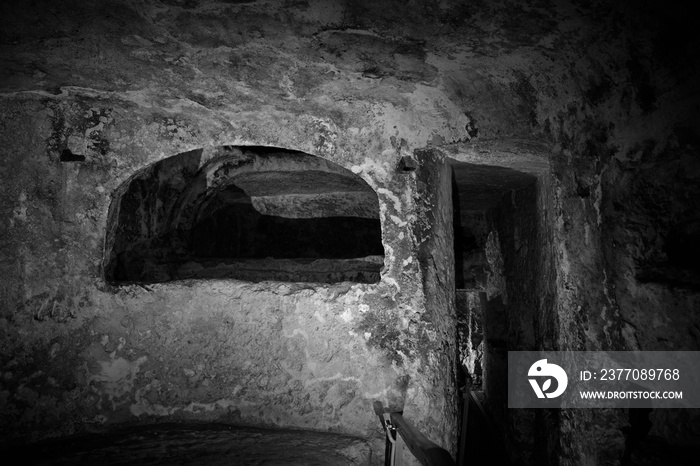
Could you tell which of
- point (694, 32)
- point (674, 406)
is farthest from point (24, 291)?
point (694, 32)

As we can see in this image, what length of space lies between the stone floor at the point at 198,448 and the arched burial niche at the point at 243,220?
0.82m

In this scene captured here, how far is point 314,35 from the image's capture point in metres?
1.67

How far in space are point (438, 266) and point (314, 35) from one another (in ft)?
4.07

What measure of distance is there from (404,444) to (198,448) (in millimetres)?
893

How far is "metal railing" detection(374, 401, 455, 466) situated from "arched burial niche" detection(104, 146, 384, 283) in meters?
0.90

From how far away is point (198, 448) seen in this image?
1677mm

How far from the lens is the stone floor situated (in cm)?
158

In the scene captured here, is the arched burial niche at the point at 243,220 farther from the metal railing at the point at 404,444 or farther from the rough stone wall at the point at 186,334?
the metal railing at the point at 404,444

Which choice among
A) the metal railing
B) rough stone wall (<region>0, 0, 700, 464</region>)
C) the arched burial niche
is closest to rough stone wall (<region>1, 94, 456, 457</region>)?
rough stone wall (<region>0, 0, 700, 464</region>)

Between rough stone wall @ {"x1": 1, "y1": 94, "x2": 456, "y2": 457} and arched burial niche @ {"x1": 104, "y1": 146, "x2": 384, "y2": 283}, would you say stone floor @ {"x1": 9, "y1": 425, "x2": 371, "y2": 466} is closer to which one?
rough stone wall @ {"x1": 1, "y1": 94, "x2": 456, "y2": 457}

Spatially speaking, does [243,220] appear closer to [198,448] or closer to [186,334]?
[186,334]

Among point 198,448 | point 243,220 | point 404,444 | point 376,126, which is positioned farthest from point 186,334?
point 243,220

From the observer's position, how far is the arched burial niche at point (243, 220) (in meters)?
2.46

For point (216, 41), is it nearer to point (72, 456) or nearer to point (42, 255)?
point (42, 255)
